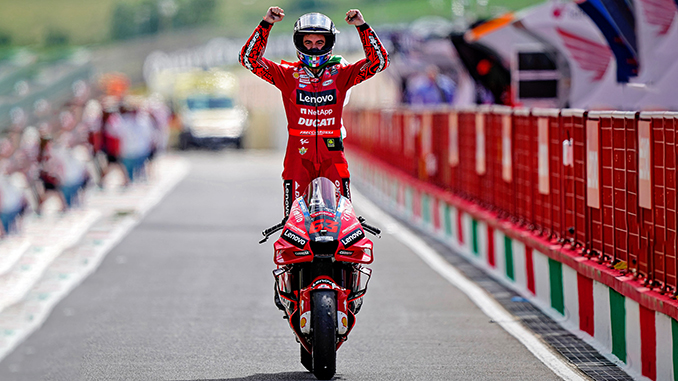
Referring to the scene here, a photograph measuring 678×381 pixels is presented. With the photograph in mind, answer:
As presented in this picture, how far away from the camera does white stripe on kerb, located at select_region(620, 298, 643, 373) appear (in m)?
8.55

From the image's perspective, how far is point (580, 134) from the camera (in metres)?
10.7

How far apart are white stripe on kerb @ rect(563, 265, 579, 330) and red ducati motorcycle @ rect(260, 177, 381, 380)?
2588 millimetres

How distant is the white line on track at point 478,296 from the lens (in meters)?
8.89

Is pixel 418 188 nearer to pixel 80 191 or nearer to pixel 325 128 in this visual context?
pixel 80 191

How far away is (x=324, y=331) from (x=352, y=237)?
2.18 feet

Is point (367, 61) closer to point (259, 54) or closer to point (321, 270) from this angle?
point (259, 54)

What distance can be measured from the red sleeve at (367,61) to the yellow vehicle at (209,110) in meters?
43.4

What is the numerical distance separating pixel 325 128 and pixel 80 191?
49.9ft

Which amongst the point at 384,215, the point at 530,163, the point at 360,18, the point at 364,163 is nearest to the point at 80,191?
the point at 384,215

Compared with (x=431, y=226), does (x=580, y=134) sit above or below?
above

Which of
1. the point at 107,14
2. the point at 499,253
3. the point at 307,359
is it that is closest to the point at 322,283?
the point at 307,359

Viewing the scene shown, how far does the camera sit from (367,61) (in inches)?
342

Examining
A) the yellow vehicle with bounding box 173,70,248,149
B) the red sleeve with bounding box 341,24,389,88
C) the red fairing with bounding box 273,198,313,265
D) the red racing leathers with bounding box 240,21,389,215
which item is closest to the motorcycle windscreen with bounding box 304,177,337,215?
the red fairing with bounding box 273,198,313,265

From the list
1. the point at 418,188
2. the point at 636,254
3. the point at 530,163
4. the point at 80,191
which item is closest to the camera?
the point at 636,254
